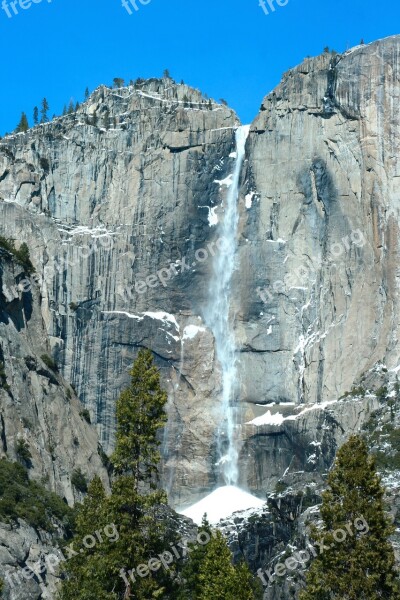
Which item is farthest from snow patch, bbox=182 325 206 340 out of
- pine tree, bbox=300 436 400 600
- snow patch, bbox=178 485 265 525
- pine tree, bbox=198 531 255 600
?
pine tree, bbox=300 436 400 600

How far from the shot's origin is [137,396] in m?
54.2

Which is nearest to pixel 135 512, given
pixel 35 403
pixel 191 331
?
pixel 35 403

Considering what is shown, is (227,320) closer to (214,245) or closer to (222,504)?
(214,245)

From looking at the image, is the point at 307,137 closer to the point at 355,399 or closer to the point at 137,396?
the point at 355,399

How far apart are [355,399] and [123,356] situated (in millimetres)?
22036

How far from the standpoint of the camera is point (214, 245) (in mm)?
120562

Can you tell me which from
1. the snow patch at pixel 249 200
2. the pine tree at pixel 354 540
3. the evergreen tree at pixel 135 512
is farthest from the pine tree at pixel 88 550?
the snow patch at pixel 249 200

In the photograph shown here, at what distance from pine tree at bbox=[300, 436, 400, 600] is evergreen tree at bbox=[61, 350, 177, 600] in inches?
246

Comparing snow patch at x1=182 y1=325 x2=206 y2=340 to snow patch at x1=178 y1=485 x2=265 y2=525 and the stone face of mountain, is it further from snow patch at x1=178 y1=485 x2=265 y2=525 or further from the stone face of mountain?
snow patch at x1=178 y1=485 x2=265 y2=525

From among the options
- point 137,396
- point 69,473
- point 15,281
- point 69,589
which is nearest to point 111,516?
point 137,396

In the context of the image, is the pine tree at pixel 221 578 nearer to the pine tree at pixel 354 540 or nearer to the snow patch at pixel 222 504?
the pine tree at pixel 354 540

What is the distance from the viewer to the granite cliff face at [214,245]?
367 feet

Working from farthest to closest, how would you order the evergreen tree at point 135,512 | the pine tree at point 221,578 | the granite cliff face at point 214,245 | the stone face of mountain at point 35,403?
the granite cliff face at point 214,245
the stone face of mountain at point 35,403
the pine tree at point 221,578
the evergreen tree at point 135,512

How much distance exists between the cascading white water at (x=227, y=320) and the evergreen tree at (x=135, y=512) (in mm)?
60311
